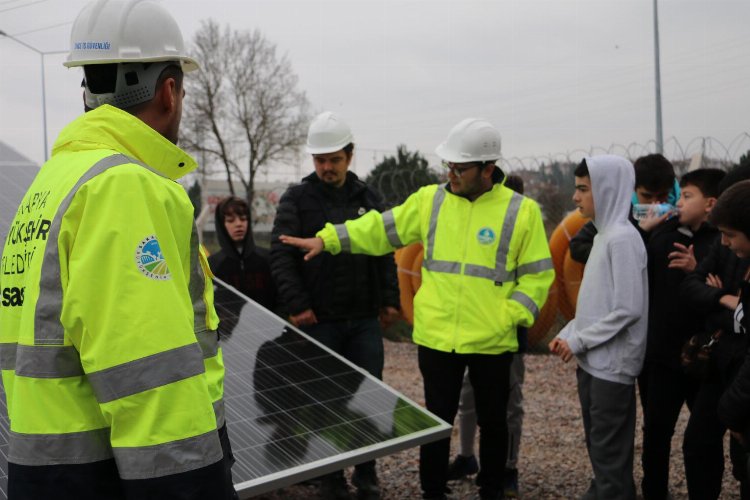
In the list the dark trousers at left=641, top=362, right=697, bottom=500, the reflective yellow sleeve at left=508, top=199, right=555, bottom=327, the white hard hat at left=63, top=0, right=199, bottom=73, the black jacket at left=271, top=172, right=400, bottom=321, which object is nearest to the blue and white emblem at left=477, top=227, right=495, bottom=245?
the reflective yellow sleeve at left=508, top=199, right=555, bottom=327

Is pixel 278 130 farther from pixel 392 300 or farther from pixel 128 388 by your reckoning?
pixel 128 388

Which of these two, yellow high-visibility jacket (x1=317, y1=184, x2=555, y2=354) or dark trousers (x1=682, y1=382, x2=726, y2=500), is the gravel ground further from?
yellow high-visibility jacket (x1=317, y1=184, x2=555, y2=354)

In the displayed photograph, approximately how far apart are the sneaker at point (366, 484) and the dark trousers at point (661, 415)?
66.8 inches

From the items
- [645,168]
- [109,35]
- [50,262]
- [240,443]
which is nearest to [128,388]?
[50,262]

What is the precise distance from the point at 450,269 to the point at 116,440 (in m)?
3.22

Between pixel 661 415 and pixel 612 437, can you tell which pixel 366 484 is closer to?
pixel 612 437

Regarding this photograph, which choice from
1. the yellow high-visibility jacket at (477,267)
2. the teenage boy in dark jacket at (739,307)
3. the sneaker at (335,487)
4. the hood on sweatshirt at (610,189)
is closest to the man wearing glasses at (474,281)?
the yellow high-visibility jacket at (477,267)

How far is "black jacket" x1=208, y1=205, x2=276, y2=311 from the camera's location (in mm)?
5816

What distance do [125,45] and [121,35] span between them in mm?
28

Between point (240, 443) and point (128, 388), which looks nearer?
point (128, 388)

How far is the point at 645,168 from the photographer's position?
4.97m

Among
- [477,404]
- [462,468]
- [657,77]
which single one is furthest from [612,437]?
[657,77]

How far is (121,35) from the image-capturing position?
6.42 ft

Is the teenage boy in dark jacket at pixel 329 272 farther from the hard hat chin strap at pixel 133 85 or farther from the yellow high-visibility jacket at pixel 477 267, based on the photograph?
the hard hat chin strap at pixel 133 85
